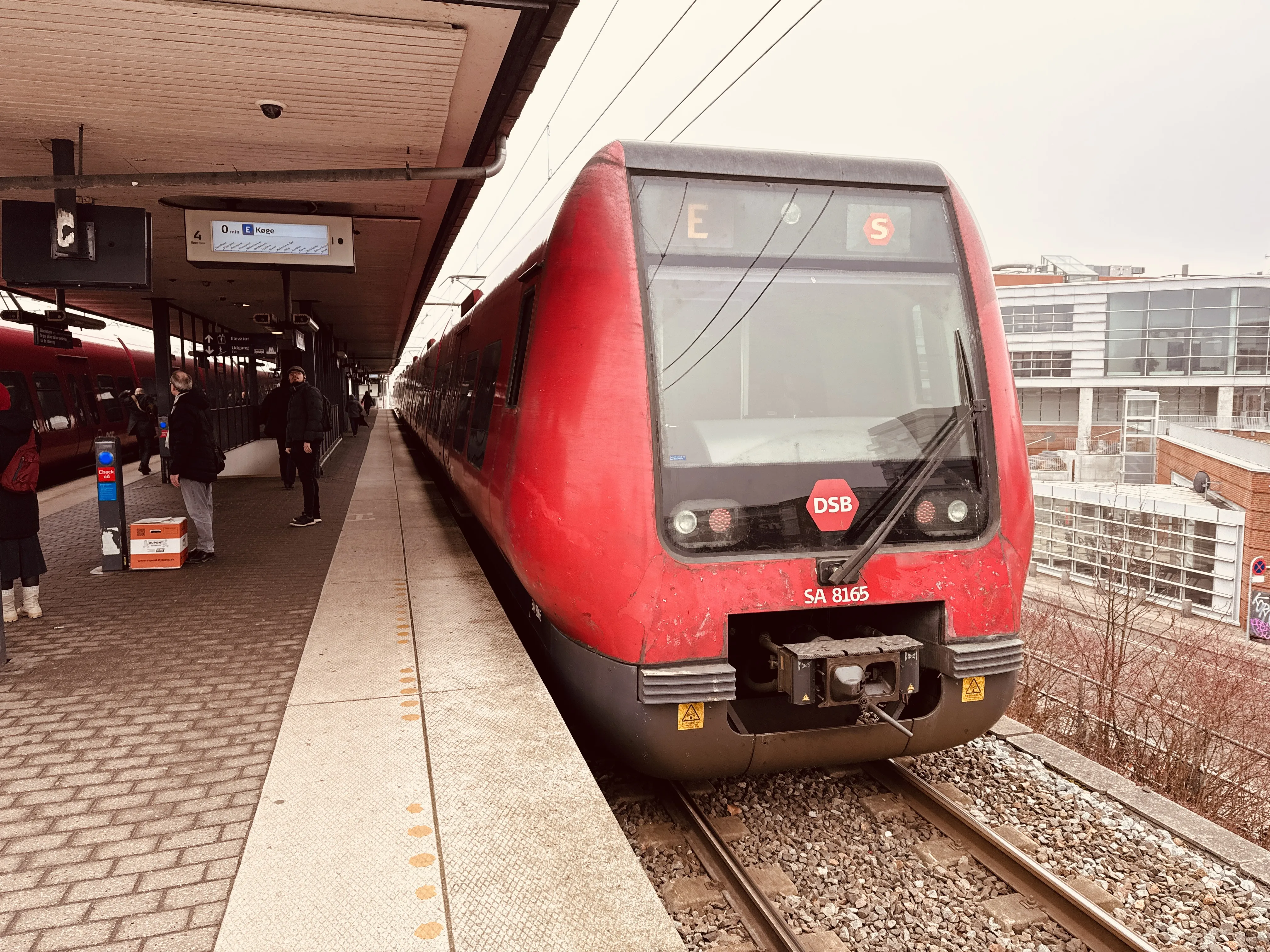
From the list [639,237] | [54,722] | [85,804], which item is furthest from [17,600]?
[639,237]

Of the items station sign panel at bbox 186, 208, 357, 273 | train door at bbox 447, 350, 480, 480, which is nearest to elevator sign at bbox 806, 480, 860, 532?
train door at bbox 447, 350, 480, 480

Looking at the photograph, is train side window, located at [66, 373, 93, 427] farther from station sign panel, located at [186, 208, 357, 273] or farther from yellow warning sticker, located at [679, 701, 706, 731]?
yellow warning sticker, located at [679, 701, 706, 731]

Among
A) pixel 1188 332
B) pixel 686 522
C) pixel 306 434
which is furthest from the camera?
pixel 1188 332

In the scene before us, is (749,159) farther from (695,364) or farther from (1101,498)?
(1101,498)

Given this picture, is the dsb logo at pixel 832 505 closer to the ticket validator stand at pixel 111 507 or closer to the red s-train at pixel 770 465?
the red s-train at pixel 770 465

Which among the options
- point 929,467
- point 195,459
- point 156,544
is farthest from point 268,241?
point 929,467

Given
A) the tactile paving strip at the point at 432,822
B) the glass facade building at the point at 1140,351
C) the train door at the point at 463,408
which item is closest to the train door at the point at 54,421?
the train door at the point at 463,408

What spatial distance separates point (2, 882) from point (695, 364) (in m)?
3.14

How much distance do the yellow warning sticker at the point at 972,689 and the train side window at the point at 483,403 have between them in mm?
3310

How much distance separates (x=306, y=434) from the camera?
387 inches

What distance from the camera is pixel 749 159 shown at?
3871 millimetres

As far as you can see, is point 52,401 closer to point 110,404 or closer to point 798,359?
point 110,404

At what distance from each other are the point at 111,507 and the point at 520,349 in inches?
179

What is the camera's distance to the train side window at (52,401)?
14508mm
